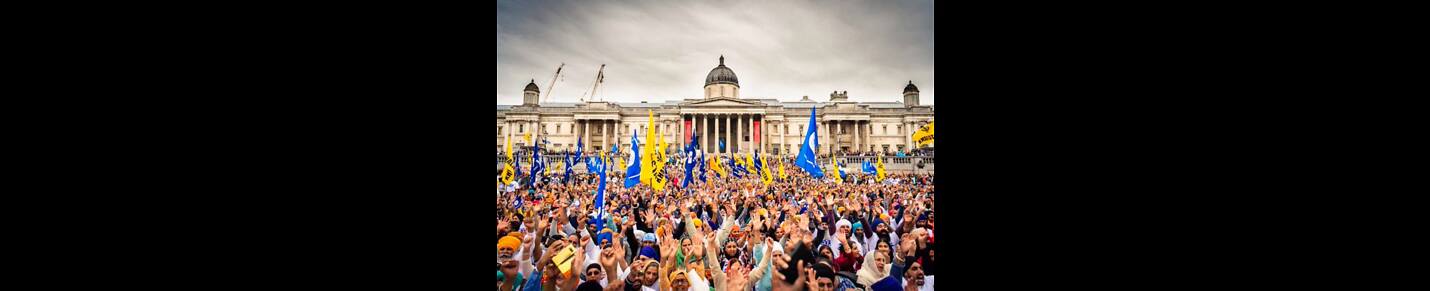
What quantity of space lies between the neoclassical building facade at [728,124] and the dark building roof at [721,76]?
2.25 m

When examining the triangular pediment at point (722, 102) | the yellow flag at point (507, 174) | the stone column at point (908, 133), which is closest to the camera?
the yellow flag at point (507, 174)

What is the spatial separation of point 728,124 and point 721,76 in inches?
269

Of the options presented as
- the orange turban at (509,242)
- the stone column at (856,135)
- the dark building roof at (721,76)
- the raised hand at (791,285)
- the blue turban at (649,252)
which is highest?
the dark building roof at (721,76)

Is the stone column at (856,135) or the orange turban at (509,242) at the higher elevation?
the stone column at (856,135)

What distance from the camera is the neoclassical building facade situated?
171 feet

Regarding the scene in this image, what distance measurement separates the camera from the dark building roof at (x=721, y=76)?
5612cm

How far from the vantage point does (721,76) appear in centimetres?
5628

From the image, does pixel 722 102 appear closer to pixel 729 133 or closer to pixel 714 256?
pixel 729 133

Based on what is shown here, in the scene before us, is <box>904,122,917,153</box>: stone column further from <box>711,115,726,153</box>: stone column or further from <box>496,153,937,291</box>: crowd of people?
<box>496,153,937,291</box>: crowd of people

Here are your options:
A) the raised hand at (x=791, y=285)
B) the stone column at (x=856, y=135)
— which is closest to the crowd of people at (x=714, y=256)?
the raised hand at (x=791, y=285)

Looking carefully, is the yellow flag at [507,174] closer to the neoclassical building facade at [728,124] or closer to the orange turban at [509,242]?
the orange turban at [509,242]

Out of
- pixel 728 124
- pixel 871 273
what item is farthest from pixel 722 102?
pixel 871 273
